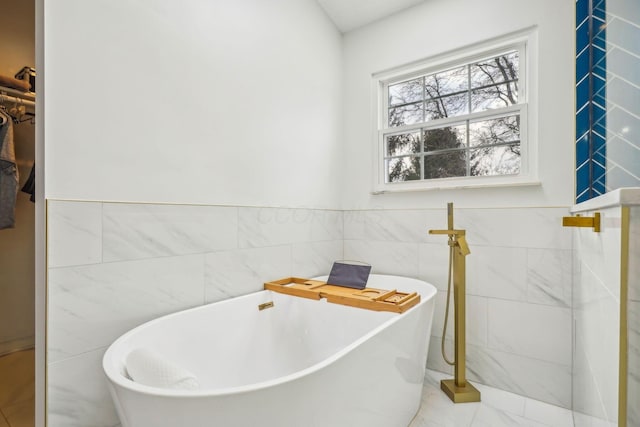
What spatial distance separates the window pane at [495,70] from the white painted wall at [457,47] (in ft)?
0.53

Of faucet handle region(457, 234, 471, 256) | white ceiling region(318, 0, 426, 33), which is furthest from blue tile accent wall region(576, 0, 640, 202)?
white ceiling region(318, 0, 426, 33)

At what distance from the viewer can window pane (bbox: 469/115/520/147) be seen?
6.84 ft

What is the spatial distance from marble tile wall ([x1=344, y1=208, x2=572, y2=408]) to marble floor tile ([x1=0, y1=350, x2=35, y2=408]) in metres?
2.11

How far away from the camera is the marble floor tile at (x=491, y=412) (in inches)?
65.8

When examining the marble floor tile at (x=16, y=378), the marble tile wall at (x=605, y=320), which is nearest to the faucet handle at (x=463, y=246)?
the marble tile wall at (x=605, y=320)

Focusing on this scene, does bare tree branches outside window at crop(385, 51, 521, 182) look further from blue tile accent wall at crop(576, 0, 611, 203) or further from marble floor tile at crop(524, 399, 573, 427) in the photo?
marble floor tile at crop(524, 399, 573, 427)

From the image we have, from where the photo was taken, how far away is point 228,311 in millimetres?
1670

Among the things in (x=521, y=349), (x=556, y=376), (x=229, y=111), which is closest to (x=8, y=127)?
(x=229, y=111)

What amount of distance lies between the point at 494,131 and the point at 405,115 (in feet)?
2.21

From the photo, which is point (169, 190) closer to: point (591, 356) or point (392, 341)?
point (392, 341)

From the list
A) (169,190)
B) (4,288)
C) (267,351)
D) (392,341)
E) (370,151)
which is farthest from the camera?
(370,151)

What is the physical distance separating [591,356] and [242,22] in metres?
2.30

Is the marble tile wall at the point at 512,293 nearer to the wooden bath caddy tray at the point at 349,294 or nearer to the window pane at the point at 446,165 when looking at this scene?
the window pane at the point at 446,165

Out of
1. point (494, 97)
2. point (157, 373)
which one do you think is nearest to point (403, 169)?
point (494, 97)
